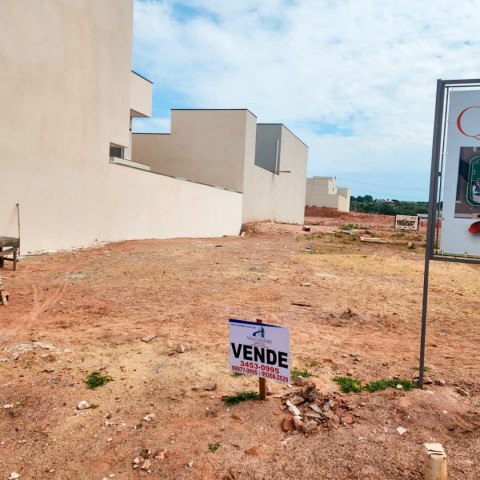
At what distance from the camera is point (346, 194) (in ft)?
250

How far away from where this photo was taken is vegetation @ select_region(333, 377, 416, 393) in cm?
394

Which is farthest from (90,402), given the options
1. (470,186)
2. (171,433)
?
(470,186)

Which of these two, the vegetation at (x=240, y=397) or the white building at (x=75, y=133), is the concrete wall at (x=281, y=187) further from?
the vegetation at (x=240, y=397)

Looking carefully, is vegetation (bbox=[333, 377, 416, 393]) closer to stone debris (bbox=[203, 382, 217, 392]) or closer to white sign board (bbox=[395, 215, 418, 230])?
stone debris (bbox=[203, 382, 217, 392])

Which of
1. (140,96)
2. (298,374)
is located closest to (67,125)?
(140,96)

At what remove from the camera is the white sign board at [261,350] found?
3.32 meters

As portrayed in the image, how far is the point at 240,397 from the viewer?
3.72 m

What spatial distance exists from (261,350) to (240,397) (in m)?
0.59

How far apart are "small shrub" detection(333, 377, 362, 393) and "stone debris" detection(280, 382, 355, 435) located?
0.73 feet

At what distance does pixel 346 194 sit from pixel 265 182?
48129 millimetres

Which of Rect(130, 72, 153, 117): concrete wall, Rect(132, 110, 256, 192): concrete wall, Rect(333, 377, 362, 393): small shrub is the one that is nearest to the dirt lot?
Rect(333, 377, 362, 393): small shrub

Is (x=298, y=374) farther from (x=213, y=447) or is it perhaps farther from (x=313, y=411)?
(x=213, y=447)

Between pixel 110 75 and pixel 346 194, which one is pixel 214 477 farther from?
pixel 346 194

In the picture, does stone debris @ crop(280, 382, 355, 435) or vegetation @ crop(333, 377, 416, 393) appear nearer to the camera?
stone debris @ crop(280, 382, 355, 435)
